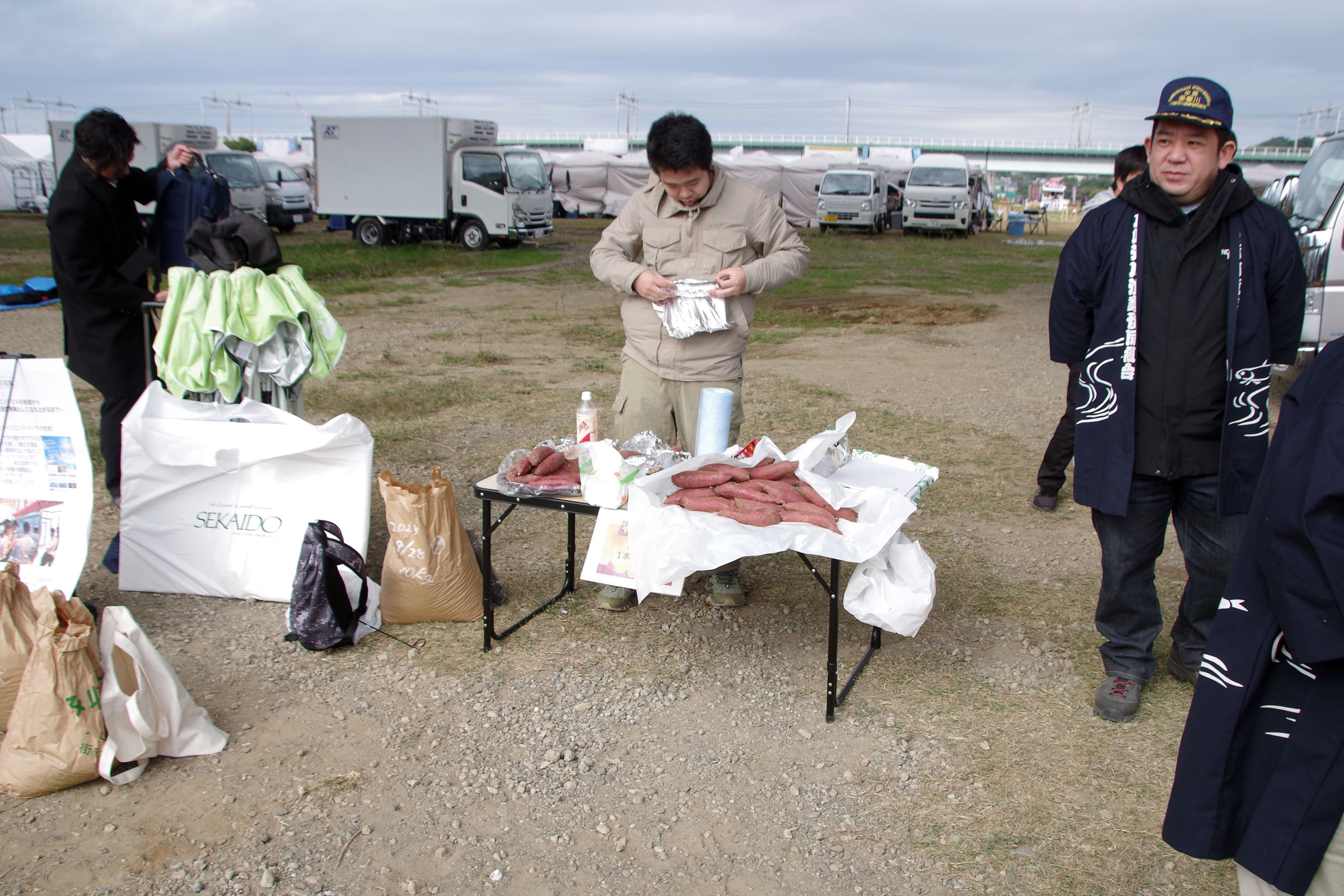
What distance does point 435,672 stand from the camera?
3.38m

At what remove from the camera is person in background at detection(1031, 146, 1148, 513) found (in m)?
4.47

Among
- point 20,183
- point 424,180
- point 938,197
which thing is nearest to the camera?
point 424,180

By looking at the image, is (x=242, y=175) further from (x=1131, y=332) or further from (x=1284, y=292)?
(x=1284, y=292)

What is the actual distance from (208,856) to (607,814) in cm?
101

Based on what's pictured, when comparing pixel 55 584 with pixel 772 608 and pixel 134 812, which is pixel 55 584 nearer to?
pixel 134 812

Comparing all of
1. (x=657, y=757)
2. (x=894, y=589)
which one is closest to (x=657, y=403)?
(x=894, y=589)

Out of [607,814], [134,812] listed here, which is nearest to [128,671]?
[134,812]

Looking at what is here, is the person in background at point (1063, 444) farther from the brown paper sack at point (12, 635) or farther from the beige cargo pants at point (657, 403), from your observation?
the brown paper sack at point (12, 635)

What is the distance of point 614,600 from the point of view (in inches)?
154

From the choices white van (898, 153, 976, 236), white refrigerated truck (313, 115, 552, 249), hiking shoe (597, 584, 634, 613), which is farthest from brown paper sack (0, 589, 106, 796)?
white van (898, 153, 976, 236)

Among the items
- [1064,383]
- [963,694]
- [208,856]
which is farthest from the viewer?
[1064,383]

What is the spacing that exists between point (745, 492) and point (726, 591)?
1.00 metres

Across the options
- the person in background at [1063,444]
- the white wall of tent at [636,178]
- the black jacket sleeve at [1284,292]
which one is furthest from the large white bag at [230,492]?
the white wall of tent at [636,178]

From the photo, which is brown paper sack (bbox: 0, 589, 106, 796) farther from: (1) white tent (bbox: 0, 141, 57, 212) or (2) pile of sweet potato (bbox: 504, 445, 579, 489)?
(1) white tent (bbox: 0, 141, 57, 212)
